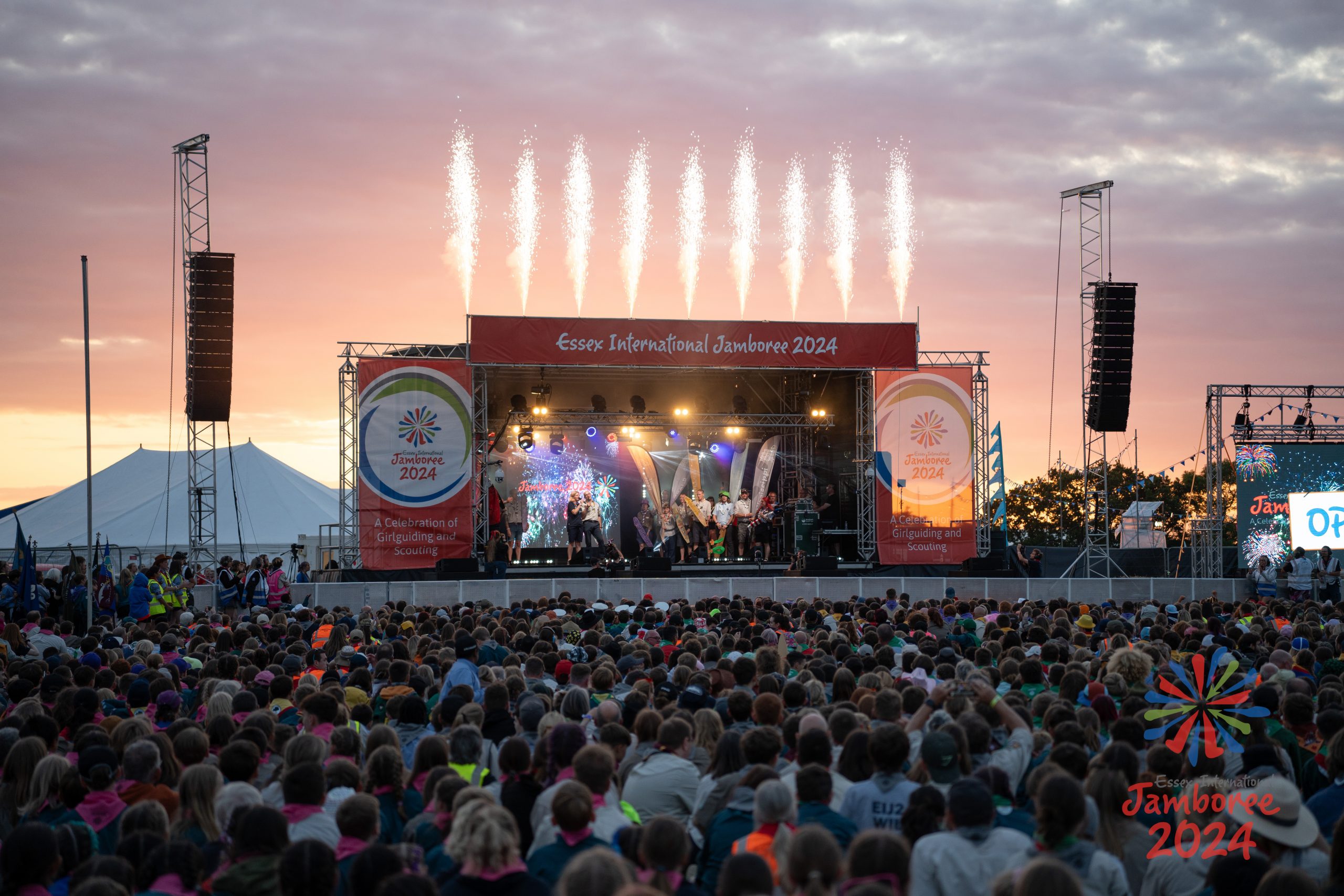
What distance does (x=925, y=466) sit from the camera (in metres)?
25.3

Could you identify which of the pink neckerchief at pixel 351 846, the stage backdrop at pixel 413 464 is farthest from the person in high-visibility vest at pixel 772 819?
the stage backdrop at pixel 413 464

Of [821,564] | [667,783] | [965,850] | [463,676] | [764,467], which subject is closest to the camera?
[965,850]

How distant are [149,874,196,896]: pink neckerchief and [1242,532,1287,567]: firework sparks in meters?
25.4

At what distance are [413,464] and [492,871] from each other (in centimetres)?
2051

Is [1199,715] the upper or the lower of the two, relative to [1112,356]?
lower

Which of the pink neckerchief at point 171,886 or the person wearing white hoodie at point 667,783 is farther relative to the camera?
the person wearing white hoodie at point 667,783

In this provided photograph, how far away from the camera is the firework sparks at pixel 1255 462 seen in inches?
1016

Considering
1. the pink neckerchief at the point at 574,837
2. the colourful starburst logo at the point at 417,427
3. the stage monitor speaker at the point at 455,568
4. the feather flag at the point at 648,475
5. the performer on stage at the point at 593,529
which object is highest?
the colourful starburst logo at the point at 417,427

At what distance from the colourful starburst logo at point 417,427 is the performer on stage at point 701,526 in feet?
24.0

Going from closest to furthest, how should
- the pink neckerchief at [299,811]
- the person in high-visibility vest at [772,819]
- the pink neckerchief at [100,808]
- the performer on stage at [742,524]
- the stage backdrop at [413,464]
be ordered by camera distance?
the person in high-visibility vest at [772,819], the pink neckerchief at [299,811], the pink neckerchief at [100,808], the stage backdrop at [413,464], the performer on stage at [742,524]

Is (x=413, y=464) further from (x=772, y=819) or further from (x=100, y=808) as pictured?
(x=772, y=819)

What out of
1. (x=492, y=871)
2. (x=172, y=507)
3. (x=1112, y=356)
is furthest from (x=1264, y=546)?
(x=172, y=507)

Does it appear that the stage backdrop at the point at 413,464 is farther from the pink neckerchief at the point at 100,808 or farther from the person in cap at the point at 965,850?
the person in cap at the point at 965,850

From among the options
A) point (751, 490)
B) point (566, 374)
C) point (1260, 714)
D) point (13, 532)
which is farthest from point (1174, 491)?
point (1260, 714)
